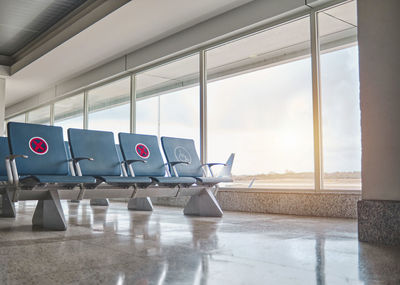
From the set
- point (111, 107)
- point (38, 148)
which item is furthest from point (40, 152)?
point (111, 107)

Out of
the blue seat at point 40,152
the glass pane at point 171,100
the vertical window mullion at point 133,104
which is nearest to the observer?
the blue seat at point 40,152

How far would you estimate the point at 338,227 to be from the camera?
4188 mm

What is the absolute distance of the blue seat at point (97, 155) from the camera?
461 cm

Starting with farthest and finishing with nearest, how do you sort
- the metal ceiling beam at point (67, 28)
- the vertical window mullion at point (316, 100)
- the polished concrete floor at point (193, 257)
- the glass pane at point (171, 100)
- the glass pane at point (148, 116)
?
1. the glass pane at point (148, 116)
2. the glass pane at point (171, 100)
3. the metal ceiling beam at point (67, 28)
4. the vertical window mullion at point (316, 100)
5. the polished concrete floor at point (193, 257)

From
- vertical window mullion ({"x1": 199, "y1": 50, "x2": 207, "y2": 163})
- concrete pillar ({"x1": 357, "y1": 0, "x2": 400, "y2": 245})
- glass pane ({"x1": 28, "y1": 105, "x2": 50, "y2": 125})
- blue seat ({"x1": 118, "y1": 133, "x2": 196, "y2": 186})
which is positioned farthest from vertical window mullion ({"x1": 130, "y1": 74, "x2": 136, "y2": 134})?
concrete pillar ({"x1": 357, "y1": 0, "x2": 400, "y2": 245})

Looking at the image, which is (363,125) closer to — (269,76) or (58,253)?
(58,253)

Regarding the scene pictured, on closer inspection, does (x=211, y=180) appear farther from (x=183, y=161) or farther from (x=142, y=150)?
(x=142, y=150)

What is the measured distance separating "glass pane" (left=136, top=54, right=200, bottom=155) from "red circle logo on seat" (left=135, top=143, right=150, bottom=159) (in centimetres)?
218

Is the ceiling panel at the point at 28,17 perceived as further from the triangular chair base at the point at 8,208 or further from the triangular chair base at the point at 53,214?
the triangular chair base at the point at 53,214

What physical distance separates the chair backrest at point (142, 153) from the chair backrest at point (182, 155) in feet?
0.49

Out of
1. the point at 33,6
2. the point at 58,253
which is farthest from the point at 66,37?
the point at 58,253

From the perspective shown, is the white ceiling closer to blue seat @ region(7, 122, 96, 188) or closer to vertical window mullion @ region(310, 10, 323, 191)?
vertical window mullion @ region(310, 10, 323, 191)

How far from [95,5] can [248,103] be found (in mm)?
3315

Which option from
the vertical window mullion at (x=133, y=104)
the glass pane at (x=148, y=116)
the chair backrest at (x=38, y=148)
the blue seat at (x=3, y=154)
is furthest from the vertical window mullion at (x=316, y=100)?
the vertical window mullion at (x=133, y=104)
